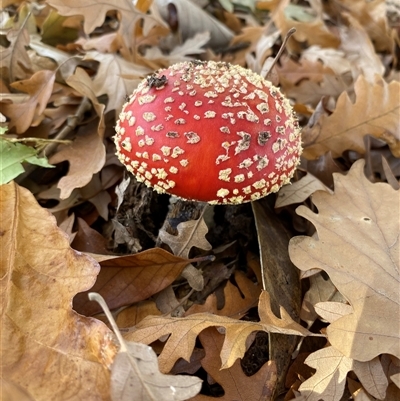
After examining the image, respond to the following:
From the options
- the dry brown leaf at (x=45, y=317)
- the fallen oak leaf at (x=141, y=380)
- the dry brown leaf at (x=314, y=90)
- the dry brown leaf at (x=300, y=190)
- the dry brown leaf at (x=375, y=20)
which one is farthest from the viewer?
the dry brown leaf at (x=375, y=20)

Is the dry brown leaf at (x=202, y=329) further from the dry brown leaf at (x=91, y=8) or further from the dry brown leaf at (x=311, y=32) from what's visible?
the dry brown leaf at (x=311, y=32)

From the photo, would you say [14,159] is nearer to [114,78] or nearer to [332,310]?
[114,78]

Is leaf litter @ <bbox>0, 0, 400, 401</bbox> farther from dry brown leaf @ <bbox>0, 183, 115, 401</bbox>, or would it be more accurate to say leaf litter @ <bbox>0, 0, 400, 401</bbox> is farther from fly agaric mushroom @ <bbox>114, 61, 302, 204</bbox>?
fly agaric mushroom @ <bbox>114, 61, 302, 204</bbox>

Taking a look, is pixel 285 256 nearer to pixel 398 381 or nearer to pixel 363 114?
pixel 398 381

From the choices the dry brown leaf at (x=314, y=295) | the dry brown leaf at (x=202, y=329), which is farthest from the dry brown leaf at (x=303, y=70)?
the dry brown leaf at (x=202, y=329)

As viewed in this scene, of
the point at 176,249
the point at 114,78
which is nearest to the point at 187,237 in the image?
the point at 176,249

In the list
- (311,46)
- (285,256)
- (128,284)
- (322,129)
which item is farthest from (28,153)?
(311,46)
